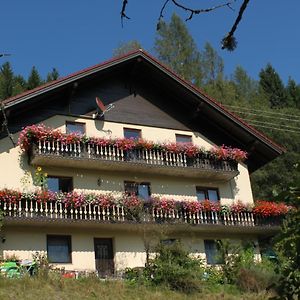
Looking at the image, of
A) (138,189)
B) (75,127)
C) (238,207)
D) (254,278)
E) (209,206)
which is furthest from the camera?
(238,207)

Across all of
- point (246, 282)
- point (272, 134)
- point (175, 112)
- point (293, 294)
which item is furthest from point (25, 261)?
point (272, 134)

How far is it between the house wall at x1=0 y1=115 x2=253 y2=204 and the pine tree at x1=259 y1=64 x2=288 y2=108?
30152 mm

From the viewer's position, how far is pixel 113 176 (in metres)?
23.9

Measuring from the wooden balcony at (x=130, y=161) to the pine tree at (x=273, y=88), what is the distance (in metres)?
31.4

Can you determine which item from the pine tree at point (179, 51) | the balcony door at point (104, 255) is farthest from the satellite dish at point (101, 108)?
the pine tree at point (179, 51)

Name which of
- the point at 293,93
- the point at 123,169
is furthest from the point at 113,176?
the point at 293,93

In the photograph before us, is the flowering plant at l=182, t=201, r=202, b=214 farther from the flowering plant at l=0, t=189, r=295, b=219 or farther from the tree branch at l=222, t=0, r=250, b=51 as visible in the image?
the tree branch at l=222, t=0, r=250, b=51

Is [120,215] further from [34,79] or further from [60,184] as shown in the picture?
[34,79]

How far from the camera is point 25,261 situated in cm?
2022

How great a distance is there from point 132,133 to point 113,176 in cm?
231

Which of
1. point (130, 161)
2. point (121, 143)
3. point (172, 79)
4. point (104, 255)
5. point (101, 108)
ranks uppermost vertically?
point (172, 79)

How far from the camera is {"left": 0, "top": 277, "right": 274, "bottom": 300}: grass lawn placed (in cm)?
1614

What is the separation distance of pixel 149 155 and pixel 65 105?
3.65m

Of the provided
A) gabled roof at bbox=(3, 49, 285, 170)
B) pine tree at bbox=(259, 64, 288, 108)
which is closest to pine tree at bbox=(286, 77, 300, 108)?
pine tree at bbox=(259, 64, 288, 108)
